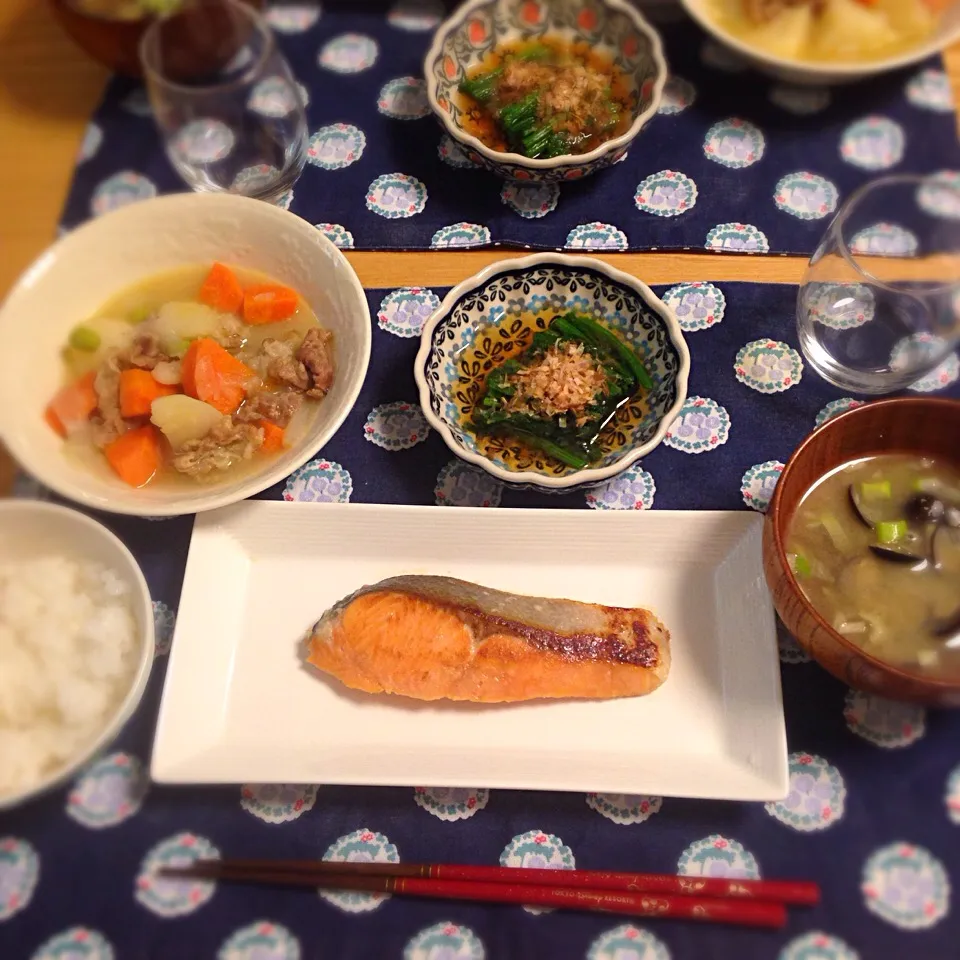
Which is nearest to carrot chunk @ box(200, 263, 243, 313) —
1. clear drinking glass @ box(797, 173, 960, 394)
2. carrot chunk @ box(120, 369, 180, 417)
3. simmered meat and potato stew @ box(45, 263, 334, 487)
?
simmered meat and potato stew @ box(45, 263, 334, 487)

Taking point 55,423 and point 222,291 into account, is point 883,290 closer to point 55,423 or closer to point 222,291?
point 222,291

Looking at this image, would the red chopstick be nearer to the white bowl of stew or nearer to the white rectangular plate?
the white rectangular plate

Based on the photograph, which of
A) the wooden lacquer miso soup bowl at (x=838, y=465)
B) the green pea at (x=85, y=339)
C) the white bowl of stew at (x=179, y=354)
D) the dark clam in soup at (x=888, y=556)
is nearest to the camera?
the wooden lacquer miso soup bowl at (x=838, y=465)

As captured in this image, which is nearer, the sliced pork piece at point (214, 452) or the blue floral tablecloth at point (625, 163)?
the sliced pork piece at point (214, 452)

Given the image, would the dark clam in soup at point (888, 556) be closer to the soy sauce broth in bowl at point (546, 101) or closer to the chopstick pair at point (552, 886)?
the chopstick pair at point (552, 886)

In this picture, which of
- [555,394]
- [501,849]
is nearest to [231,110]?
[555,394]

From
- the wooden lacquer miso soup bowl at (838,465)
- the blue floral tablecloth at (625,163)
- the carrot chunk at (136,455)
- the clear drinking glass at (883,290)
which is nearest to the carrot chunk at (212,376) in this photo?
the carrot chunk at (136,455)
